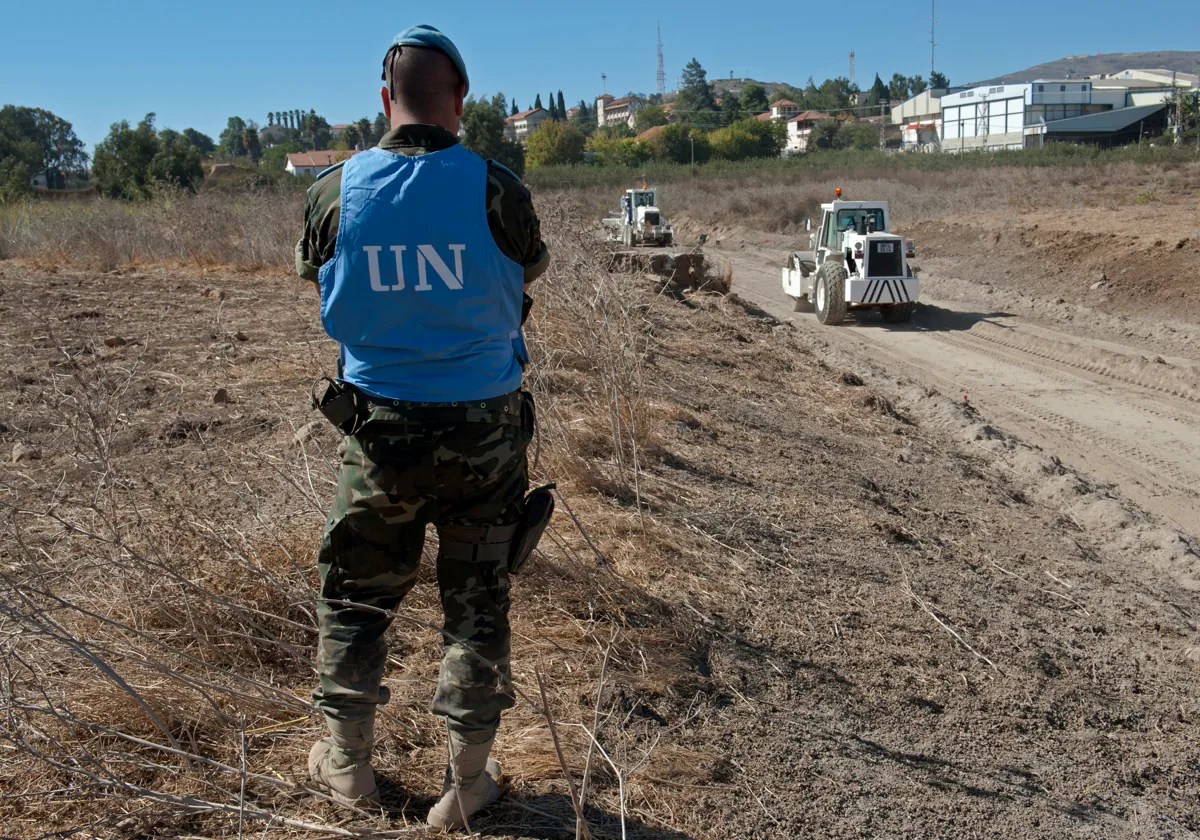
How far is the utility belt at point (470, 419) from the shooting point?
2172 millimetres

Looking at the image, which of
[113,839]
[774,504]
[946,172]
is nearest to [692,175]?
[946,172]

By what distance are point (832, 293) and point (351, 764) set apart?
12.4 m

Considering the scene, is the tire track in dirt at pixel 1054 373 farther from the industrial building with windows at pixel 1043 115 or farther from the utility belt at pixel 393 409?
the industrial building with windows at pixel 1043 115

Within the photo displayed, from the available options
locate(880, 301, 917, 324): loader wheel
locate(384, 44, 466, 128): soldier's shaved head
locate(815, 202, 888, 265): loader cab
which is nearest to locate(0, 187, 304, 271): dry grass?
locate(815, 202, 888, 265): loader cab

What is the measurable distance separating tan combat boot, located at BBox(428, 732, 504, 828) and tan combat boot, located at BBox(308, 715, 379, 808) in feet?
0.59

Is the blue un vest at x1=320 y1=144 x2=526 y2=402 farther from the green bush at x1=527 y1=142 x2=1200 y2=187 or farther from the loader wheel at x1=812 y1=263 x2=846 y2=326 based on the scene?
the green bush at x1=527 y1=142 x2=1200 y2=187

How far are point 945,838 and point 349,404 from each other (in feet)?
6.39

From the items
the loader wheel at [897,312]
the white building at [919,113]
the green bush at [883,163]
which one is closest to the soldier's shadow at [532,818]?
the loader wheel at [897,312]

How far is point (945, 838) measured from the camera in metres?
2.54

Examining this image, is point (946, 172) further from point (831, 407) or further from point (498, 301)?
point (498, 301)

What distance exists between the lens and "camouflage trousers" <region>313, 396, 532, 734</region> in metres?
2.17

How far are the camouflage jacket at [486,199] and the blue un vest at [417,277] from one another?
28 millimetres

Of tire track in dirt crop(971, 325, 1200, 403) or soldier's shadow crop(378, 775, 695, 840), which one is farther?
tire track in dirt crop(971, 325, 1200, 403)

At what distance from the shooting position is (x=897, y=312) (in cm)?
1391
